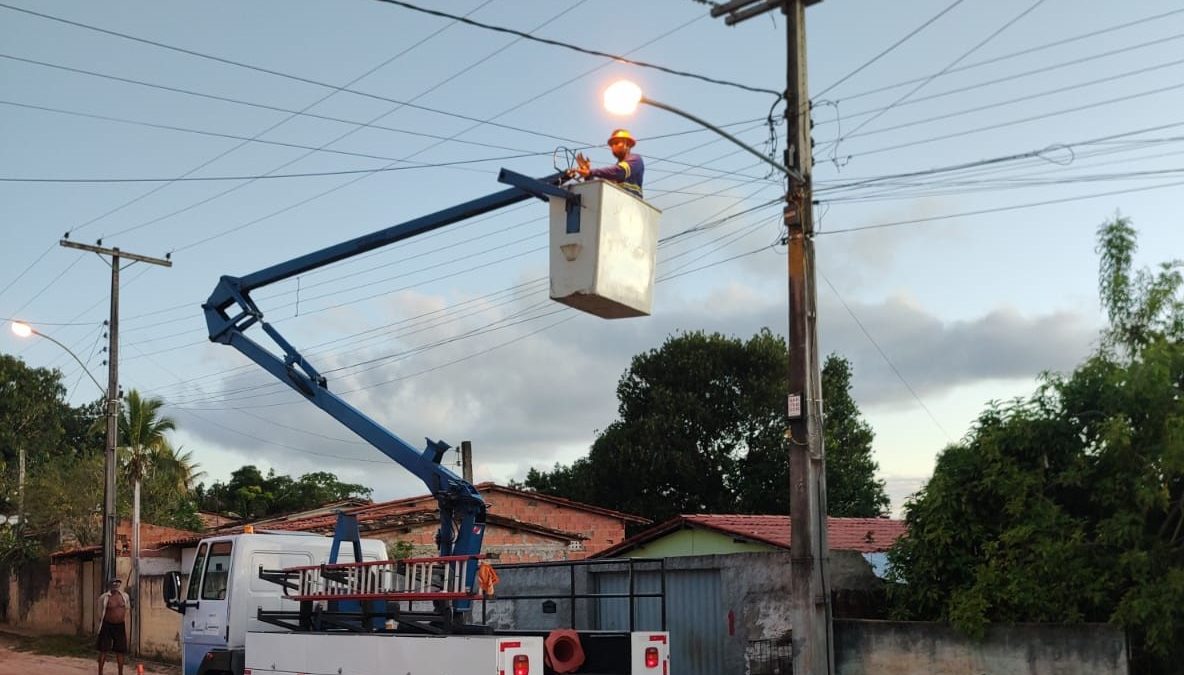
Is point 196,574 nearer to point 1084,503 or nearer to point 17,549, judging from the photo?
point 1084,503

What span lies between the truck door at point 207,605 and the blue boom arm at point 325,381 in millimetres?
2171

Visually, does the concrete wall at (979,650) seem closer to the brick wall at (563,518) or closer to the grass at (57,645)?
the brick wall at (563,518)

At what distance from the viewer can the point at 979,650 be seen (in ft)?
40.8

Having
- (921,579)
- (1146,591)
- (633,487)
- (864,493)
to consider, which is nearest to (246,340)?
(921,579)

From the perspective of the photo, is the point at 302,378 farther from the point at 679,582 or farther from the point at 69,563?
the point at 69,563

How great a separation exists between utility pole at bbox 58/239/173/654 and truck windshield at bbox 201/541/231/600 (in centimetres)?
1444

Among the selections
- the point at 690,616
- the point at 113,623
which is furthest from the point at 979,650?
the point at 113,623

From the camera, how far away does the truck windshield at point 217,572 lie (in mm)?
13516

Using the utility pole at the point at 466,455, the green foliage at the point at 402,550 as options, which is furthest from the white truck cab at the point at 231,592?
the utility pole at the point at 466,455

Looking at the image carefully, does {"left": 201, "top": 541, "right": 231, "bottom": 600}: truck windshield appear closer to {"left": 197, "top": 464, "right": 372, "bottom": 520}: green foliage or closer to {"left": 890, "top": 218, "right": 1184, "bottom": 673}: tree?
{"left": 890, "top": 218, "right": 1184, "bottom": 673}: tree

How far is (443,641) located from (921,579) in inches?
251

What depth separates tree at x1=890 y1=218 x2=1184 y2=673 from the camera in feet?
37.3

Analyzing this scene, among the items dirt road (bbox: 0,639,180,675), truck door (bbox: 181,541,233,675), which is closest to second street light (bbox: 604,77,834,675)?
truck door (bbox: 181,541,233,675)

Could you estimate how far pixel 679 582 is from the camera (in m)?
17.9
